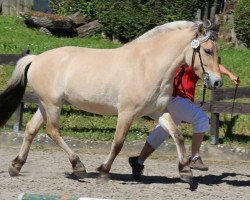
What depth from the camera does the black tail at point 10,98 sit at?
914 cm

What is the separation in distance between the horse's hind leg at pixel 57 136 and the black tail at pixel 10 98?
A: 0.50 m

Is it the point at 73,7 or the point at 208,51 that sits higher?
the point at 208,51

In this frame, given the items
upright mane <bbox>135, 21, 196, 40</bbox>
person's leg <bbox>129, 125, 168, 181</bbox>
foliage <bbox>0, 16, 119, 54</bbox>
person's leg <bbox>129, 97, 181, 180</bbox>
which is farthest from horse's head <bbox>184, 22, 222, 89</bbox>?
foliage <bbox>0, 16, 119, 54</bbox>

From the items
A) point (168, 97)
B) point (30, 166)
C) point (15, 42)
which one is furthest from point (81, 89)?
point (15, 42)

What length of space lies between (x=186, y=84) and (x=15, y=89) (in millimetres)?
1952

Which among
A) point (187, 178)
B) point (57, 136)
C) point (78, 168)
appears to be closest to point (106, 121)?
point (57, 136)

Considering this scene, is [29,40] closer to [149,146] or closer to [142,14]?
[142,14]

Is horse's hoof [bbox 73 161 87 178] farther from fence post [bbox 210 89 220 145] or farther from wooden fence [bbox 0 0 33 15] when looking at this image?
wooden fence [bbox 0 0 33 15]

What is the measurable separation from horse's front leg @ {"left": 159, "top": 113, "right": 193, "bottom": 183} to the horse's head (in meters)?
0.57

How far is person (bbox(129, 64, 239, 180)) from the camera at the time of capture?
8742 millimetres

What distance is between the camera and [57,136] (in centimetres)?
888

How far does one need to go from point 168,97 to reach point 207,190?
1.05 meters

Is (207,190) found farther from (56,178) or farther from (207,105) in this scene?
(207,105)

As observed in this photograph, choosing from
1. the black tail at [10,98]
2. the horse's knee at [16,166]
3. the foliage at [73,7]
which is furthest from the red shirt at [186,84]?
the foliage at [73,7]
